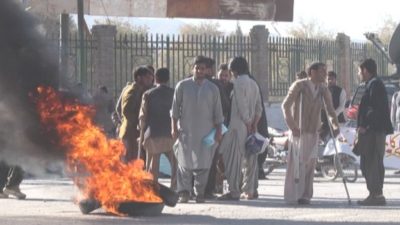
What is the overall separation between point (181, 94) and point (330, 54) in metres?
20.0

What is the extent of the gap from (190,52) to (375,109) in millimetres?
15743

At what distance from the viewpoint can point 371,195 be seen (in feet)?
47.9

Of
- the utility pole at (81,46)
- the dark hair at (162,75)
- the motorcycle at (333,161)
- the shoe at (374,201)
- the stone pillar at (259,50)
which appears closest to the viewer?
the shoe at (374,201)

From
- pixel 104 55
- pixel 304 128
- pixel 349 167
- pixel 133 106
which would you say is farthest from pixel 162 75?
pixel 104 55

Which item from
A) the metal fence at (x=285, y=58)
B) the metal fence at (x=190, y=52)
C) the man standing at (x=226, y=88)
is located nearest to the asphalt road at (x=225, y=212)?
the man standing at (x=226, y=88)

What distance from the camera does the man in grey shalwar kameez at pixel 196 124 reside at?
14289mm

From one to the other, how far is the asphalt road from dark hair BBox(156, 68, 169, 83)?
5.43 ft

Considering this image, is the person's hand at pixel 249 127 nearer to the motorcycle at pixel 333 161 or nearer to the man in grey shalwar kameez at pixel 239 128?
the man in grey shalwar kameez at pixel 239 128

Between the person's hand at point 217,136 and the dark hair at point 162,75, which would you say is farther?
the dark hair at point 162,75

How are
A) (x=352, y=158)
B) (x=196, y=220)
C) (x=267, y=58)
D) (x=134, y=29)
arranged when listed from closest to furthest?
(x=196, y=220) < (x=352, y=158) < (x=267, y=58) < (x=134, y=29)

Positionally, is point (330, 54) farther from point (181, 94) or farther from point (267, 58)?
point (181, 94)

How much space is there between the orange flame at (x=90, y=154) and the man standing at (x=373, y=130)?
10.4ft

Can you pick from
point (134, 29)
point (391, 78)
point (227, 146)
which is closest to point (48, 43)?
point (227, 146)

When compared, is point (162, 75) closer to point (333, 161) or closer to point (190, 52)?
point (333, 161)
